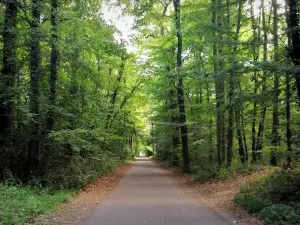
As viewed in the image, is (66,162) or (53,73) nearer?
(66,162)

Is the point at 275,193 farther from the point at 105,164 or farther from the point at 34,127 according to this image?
the point at 105,164

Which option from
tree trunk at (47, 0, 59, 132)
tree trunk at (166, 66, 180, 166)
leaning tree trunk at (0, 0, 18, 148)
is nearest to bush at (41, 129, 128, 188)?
tree trunk at (47, 0, 59, 132)

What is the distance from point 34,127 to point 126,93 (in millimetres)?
15644

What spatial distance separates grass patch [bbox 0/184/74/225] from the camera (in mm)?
7031

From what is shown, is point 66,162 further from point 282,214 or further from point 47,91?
point 282,214

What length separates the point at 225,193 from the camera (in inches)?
465

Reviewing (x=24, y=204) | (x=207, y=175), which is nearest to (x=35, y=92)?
(x=24, y=204)

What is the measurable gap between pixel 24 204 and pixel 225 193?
24.1 feet

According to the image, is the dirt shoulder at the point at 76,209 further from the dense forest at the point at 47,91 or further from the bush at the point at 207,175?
the bush at the point at 207,175

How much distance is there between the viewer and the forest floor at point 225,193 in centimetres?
832

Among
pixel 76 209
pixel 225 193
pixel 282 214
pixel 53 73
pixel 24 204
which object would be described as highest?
pixel 53 73

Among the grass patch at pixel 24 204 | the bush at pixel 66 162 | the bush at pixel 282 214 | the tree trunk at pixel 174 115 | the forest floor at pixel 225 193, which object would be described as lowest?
the forest floor at pixel 225 193

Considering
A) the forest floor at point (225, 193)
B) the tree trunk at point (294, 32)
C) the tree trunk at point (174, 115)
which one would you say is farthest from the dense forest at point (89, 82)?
the forest floor at point (225, 193)

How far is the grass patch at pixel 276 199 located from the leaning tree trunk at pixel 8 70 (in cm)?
889
